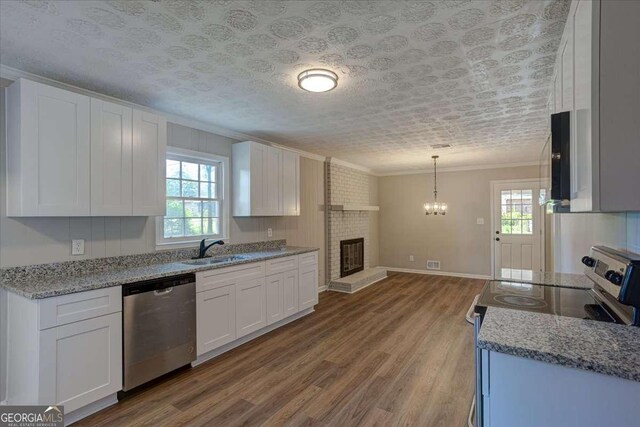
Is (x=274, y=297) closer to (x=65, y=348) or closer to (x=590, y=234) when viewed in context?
(x=65, y=348)

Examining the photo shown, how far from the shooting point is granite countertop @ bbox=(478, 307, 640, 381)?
93 centimetres

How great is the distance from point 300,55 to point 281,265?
8.10ft

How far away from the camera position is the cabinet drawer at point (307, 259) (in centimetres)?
420

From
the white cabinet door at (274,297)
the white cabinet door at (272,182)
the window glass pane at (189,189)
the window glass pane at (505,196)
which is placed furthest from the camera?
the window glass pane at (505,196)

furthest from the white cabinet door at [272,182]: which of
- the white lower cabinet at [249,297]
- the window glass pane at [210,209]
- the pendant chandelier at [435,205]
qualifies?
the pendant chandelier at [435,205]

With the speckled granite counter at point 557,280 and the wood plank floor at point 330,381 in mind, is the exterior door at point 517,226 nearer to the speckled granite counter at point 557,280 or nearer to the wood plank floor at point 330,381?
the wood plank floor at point 330,381

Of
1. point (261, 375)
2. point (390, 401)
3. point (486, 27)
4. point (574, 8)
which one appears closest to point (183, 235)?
point (261, 375)

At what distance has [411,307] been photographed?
4668 millimetres

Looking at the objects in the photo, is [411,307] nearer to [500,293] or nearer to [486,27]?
[500,293]

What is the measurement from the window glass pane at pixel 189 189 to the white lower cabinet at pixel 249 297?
3.44 feet

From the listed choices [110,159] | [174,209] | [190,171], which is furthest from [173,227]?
[110,159]

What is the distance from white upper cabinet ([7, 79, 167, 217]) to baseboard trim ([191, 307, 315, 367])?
1444 millimetres

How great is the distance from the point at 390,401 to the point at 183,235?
8.62 feet

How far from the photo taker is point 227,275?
123 inches
